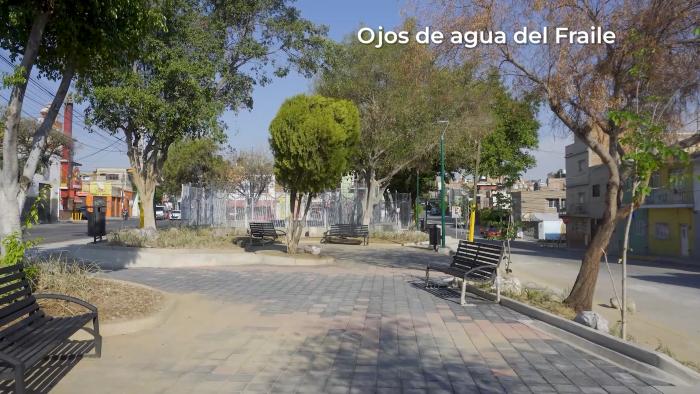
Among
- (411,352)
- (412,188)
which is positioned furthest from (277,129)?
(412,188)

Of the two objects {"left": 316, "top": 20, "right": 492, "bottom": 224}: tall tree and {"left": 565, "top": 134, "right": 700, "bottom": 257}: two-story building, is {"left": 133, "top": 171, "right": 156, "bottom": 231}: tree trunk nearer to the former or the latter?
{"left": 316, "top": 20, "right": 492, "bottom": 224}: tall tree

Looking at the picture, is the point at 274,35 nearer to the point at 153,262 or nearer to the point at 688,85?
the point at 153,262

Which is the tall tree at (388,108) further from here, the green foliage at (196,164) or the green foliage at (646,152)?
the green foliage at (196,164)

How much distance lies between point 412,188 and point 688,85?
3759 cm

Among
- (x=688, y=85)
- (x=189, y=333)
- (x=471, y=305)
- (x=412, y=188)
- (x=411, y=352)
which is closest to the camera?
(x=411, y=352)

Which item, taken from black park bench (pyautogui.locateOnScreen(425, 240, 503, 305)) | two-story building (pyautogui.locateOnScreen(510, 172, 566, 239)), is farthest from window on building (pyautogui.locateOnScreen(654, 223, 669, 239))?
black park bench (pyautogui.locateOnScreen(425, 240, 503, 305))

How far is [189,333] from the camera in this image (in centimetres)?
677

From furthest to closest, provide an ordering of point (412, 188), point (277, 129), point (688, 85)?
point (412, 188), point (277, 129), point (688, 85)

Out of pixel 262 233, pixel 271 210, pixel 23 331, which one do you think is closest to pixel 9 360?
pixel 23 331

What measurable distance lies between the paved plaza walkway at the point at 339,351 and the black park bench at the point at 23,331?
0.38 metres

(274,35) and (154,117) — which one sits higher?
(274,35)

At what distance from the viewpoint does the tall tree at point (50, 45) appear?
707 centimetres

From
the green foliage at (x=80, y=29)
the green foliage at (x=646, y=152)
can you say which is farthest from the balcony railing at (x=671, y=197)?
the green foliage at (x=80, y=29)

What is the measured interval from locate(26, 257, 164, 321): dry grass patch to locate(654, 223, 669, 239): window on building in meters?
37.8
